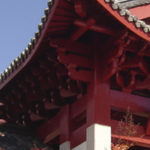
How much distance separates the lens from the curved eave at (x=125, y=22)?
645 centimetres

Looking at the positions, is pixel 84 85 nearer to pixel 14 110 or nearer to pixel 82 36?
pixel 82 36

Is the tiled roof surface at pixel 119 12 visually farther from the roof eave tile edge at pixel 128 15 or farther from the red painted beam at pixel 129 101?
the red painted beam at pixel 129 101

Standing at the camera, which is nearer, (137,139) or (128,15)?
(128,15)

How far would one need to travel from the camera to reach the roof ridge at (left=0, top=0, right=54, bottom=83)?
683cm

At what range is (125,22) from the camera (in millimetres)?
6594

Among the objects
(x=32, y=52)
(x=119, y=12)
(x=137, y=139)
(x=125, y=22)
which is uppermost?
(x=119, y=12)

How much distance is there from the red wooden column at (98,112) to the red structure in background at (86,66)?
1cm

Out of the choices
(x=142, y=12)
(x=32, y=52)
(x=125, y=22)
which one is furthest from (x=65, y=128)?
(x=142, y=12)

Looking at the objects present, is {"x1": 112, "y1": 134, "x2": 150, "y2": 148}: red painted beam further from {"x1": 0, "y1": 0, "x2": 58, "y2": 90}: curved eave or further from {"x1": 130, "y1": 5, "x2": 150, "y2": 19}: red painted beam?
{"x1": 130, "y1": 5, "x2": 150, "y2": 19}: red painted beam

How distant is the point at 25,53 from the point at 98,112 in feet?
4.24

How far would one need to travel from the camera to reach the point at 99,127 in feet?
22.8

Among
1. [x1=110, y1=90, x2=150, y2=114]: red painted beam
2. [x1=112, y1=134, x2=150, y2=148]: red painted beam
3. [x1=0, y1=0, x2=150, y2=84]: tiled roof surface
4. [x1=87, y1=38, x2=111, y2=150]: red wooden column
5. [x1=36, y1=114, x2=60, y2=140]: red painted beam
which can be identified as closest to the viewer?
[x1=0, y1=0, x2=150, y2=84]: tiled roof surface

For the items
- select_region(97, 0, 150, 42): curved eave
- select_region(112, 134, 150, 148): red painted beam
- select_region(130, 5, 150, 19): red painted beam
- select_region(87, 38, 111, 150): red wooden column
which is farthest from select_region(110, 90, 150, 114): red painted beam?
select_region(130, 5, 150, 19): red painted beam

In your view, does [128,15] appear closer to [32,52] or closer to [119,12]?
[119,12]
